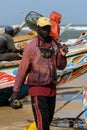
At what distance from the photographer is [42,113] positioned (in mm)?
5113

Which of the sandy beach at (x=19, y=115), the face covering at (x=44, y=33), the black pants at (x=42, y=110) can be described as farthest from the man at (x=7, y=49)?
the black pants at (x=42, y=110)

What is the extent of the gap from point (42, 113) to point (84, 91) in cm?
160

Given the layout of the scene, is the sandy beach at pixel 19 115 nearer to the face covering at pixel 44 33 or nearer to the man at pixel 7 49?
the man at pixel 7 49

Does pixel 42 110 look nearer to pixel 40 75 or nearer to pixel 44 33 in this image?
pixel 40 75

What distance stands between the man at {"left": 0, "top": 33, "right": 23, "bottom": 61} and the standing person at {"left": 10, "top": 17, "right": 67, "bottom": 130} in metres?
4.18

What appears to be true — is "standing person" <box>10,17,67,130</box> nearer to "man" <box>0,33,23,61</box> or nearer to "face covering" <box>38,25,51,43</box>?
"face covering" <box>38,25,51,43</box>

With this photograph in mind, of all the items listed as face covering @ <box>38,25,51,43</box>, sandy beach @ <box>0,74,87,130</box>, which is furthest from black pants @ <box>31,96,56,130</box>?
sandy beach @ <box>0,74,87,130</box>

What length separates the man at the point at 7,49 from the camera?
9328 mm

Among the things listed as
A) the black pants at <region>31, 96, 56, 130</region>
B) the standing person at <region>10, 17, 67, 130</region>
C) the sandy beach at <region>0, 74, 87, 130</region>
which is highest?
the standing person at <region>10, 17, 67, 130</region>

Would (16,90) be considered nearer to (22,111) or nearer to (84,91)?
(84,91)

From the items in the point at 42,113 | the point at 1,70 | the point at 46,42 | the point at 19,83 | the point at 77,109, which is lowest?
the point at 77,109

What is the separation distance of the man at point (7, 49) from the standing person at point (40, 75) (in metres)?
4.18

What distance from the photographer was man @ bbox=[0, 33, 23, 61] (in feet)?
30.6

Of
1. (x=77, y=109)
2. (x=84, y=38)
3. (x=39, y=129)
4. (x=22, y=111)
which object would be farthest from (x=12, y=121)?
(x=84, y=38)
